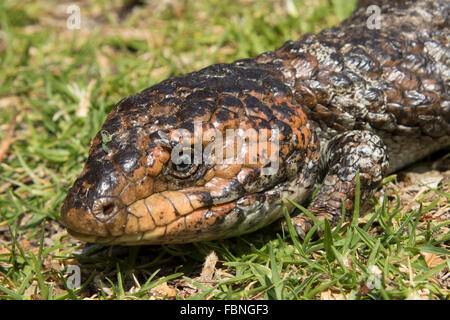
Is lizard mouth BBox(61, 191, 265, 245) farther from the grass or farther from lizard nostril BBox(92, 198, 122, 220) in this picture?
the grass

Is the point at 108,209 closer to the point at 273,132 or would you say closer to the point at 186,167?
the point at 186,167

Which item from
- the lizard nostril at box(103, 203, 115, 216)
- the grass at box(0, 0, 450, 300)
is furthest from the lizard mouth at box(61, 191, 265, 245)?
the grass at box(0, 0, 450, 300)

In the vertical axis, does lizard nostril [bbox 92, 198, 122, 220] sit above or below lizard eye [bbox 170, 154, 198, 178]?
below

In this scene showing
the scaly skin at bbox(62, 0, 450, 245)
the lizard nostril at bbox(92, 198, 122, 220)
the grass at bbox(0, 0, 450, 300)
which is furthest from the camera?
the grass at bbox(0, 0, 450, 300)

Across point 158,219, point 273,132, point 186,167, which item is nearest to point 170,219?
point 158,219
